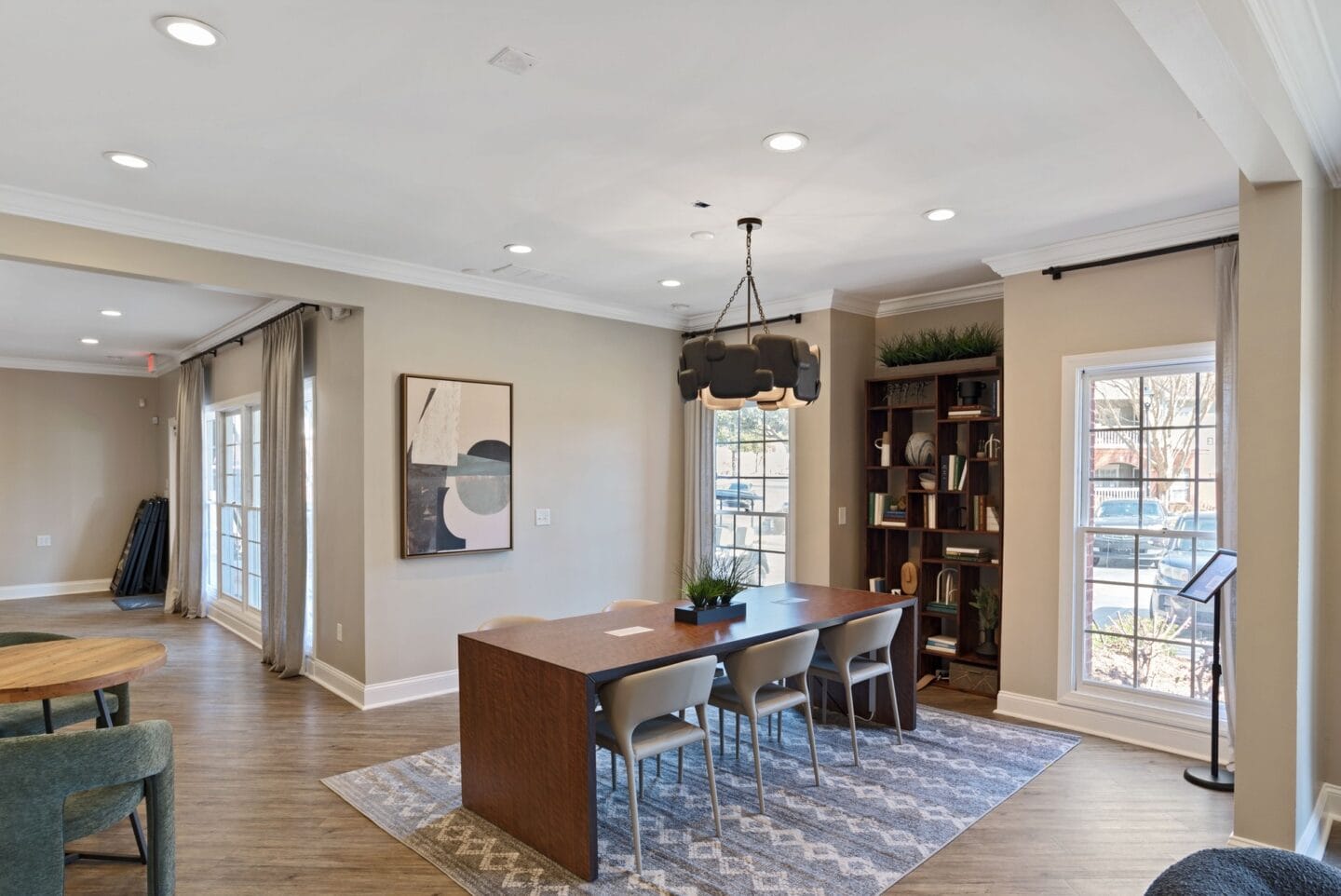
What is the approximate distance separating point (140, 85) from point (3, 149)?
3.18 ft

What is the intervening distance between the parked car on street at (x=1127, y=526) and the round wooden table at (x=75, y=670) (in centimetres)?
460

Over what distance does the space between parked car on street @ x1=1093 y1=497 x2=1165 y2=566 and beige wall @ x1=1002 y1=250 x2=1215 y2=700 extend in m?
0.22

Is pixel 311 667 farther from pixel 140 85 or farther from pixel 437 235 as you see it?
pixel 140 85

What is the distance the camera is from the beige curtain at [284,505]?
5375 millimetres

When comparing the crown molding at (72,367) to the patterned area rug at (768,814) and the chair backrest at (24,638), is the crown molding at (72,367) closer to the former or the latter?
the chair backrest at (24,638)

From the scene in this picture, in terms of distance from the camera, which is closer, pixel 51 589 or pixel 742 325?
pixel 742 325

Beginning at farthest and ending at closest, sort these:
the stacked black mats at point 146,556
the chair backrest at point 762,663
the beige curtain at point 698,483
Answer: the stacked black mats at point 146,556
the beige curtain at point 698,483
the chair backrest at point 762,663

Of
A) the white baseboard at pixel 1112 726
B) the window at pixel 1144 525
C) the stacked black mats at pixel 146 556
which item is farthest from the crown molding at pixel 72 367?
the window at pixel 1144 525

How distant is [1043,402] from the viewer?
4.50 m

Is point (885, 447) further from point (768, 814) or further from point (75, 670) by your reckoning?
point (75, 670)

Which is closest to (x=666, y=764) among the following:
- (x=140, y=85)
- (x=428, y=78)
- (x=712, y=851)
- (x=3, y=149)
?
(x=712, y=851)

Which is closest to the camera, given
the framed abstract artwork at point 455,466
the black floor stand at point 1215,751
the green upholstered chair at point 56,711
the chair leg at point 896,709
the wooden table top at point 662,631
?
the wooden table top at point 662,631

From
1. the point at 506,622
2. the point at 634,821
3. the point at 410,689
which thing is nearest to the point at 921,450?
the point at 506,622

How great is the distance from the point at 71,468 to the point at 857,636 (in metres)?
9.54
